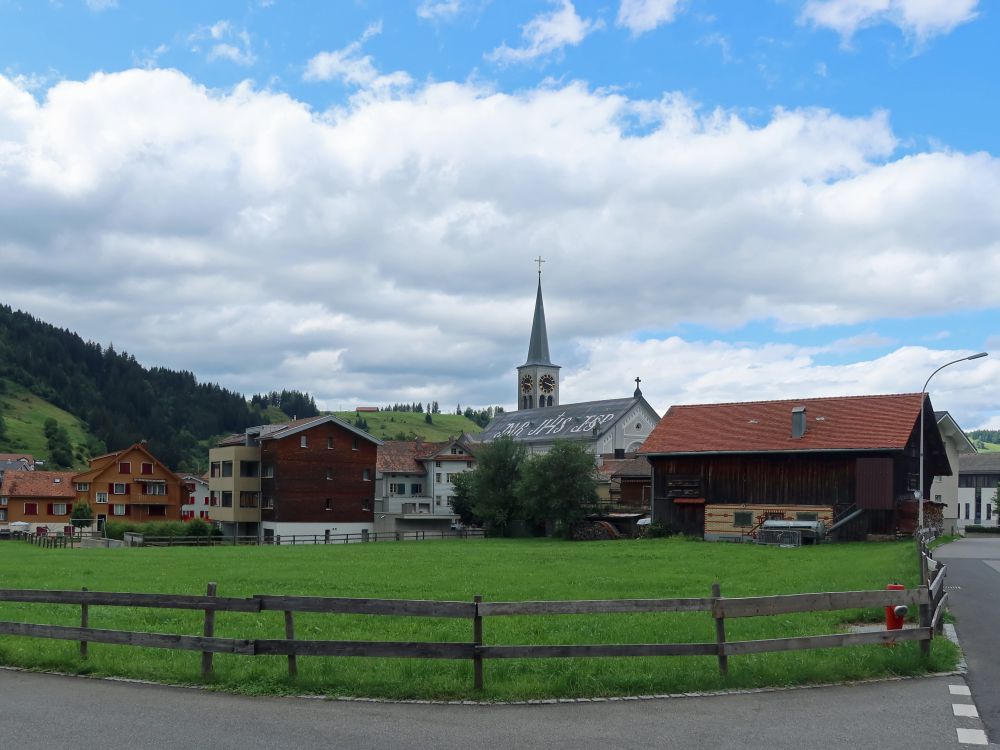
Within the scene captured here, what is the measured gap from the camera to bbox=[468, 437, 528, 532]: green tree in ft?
250

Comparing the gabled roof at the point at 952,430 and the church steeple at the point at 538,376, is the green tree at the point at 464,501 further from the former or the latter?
the church steeple at the point at 538,376

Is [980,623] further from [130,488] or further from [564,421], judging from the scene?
[564,421]

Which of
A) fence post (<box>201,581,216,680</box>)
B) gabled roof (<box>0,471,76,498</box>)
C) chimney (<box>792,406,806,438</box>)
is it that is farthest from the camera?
gabled roof (<box>0,471,76,498</box>)

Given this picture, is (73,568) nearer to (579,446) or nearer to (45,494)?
(579,446)

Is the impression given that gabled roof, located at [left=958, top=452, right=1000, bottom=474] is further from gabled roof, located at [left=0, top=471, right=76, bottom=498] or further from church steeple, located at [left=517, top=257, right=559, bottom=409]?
gabled roof, located at [left=0, top=471, right=76, bottom=498]

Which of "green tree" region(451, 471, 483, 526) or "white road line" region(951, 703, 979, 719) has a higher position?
"white road line" region(951, 703, 979, 719)

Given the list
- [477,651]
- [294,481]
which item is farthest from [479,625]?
[294,481]

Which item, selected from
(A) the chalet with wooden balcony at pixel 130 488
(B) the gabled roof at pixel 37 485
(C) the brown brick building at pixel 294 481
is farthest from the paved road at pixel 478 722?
(B) the gabled roof at pixel 37 485

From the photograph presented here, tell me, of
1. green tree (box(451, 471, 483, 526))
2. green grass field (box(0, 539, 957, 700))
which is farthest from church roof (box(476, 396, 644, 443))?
green grass field (box(0, 539, 957, 700))

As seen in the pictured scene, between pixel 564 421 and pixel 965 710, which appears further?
pixel 564 421

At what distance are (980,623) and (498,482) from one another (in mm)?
59783

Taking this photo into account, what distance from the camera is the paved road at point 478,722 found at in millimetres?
9398

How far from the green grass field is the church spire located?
4827 inches

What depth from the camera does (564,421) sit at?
129625 millimetres
